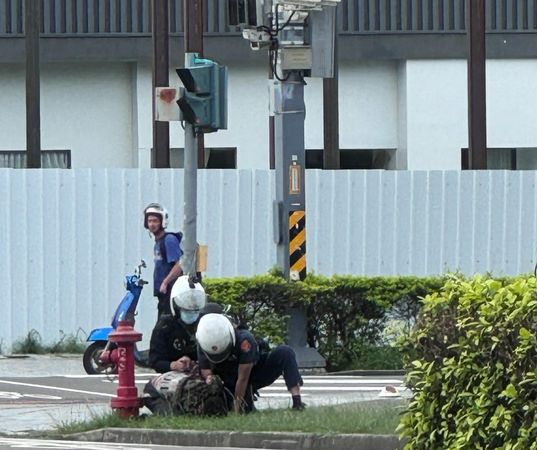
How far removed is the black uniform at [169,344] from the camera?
1234cm

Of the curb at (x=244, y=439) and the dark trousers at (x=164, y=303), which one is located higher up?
the dark trousers at (x=164, y=303)

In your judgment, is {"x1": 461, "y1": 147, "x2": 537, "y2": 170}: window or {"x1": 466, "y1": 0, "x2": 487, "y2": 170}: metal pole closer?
{"x1": 466, "y1": 0, "x2": 487, "y2": 170}: metal pole

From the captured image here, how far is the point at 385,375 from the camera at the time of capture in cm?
1688

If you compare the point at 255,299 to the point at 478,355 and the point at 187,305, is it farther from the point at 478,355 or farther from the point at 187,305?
the point at 478,355

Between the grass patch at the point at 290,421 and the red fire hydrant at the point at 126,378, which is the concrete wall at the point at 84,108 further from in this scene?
the grass patch at the point at 290,421

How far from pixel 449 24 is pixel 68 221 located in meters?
13.1

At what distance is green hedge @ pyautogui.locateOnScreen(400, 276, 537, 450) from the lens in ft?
26.7

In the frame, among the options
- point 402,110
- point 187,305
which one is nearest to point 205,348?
point 187,305

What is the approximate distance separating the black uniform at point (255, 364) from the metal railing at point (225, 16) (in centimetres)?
1744

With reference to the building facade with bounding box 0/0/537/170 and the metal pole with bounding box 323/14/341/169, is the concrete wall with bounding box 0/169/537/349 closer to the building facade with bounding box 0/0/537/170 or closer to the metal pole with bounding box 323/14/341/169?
the metal pole with bounding box 323/14/341/169

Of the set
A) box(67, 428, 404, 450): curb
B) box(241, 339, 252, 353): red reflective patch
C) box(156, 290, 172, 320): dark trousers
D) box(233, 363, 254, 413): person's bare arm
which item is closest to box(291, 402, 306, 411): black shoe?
box(233, 363, 254, 413): person's bare arm

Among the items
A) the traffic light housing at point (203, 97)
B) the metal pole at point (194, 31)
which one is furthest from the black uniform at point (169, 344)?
the metal pole at point (194, 31)

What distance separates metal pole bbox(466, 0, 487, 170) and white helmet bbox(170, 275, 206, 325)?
31.8ft

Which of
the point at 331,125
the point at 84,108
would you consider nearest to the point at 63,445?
the point at 331,125
